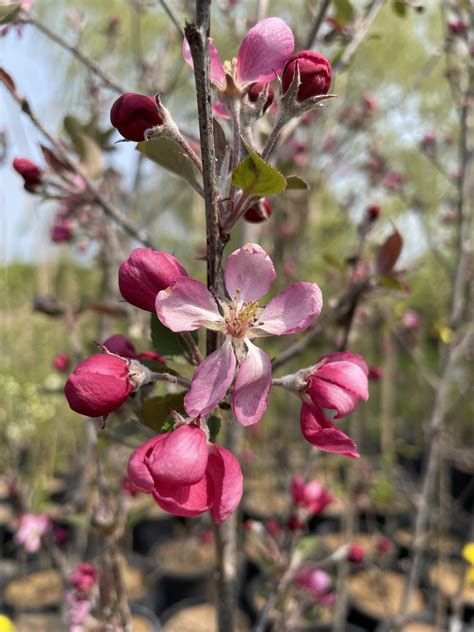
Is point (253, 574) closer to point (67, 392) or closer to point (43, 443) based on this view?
point (43, 443)

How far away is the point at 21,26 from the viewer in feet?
2.84

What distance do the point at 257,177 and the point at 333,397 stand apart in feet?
0.65

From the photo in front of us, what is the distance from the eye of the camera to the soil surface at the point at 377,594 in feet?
8.60

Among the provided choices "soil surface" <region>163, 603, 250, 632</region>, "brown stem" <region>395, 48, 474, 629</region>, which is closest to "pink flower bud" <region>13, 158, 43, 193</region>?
"brown stem" <region>395, 48, 474, 629</region>

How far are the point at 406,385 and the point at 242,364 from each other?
16.0 feet

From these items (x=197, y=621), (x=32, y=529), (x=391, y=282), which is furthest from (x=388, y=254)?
(x=197, y=621)

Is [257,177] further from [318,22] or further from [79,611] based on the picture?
[79,611]

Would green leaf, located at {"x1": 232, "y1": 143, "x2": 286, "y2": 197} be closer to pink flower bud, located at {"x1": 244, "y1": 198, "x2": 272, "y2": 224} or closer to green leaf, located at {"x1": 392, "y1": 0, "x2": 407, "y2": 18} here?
pink flower bud, located at {"x1": 244, "y1": 198, "x2": 272, "y2": 224}

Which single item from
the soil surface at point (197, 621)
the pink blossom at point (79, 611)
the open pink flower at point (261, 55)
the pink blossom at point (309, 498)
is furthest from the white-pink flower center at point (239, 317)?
the soil surface at point (197, 621)

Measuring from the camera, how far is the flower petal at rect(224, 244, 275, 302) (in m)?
0.52

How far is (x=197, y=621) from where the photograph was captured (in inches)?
97.5

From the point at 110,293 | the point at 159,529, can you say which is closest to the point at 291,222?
the point at 110,293

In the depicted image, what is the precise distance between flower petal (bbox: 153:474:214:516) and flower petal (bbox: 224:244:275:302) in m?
0.18

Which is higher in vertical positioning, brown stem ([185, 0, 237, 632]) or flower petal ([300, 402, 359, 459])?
brown stem ([185, 0, 237, 632])
